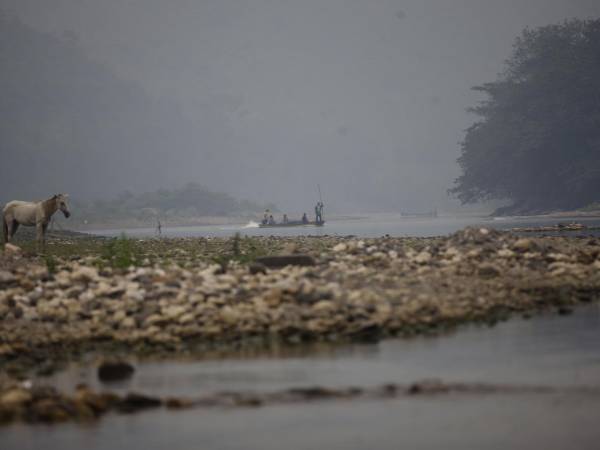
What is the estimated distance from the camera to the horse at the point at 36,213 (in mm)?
34188

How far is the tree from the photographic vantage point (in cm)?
11225

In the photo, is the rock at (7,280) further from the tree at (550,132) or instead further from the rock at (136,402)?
the tree at (550,132)

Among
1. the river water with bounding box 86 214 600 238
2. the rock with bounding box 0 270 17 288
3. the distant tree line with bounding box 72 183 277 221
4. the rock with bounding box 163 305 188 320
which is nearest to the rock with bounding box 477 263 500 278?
the rock with bounding box 163 305 188 320

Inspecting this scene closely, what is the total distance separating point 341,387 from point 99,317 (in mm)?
5908

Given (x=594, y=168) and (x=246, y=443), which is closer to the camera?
(x=246, y=443)

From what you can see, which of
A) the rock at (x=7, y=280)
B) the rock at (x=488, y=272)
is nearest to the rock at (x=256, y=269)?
the rock at (x=488, y=272)

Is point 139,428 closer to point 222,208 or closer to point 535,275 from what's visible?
point 535,275

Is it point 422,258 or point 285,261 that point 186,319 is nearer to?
point 285,261

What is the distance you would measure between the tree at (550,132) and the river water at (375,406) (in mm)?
97303

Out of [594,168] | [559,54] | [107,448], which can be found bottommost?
[107,448]

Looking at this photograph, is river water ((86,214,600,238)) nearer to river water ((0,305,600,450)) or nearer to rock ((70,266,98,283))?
rock ((70,266,98,283))

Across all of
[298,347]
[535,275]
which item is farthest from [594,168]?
[298,347]

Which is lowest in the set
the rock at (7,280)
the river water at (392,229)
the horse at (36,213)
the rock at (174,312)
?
the rock at (174,312)

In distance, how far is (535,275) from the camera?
2052cm
